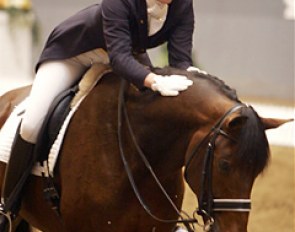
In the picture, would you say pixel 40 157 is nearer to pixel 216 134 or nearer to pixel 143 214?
pixel 143 214

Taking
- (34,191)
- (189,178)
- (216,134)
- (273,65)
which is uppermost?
(216,134)

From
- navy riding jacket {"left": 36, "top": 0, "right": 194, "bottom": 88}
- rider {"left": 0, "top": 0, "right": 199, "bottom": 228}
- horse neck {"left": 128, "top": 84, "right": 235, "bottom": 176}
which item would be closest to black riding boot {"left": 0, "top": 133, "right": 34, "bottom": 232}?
rider {"left": 0, "top": 0, "right": 199, "bottom": 228}

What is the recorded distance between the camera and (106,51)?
10.8ft

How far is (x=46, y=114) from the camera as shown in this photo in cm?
330

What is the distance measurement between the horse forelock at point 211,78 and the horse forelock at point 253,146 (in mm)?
171

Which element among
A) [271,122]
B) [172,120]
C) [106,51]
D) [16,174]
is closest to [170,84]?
[172,120]

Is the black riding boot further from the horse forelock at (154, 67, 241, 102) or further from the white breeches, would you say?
the horse forelock at (154, 67, 241, 102)

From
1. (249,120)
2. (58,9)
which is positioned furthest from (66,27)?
(58,9)

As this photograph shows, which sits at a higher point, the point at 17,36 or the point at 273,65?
the point at 17,36

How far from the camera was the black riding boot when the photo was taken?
10.9 ft

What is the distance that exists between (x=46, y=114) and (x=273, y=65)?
312 inches

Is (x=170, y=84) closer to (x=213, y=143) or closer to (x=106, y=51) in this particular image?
(x=213, y=143)

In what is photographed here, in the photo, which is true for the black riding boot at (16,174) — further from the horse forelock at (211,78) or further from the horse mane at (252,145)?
the horse mane at (252,145)

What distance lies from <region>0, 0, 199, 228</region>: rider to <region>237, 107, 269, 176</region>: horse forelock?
331 mm
